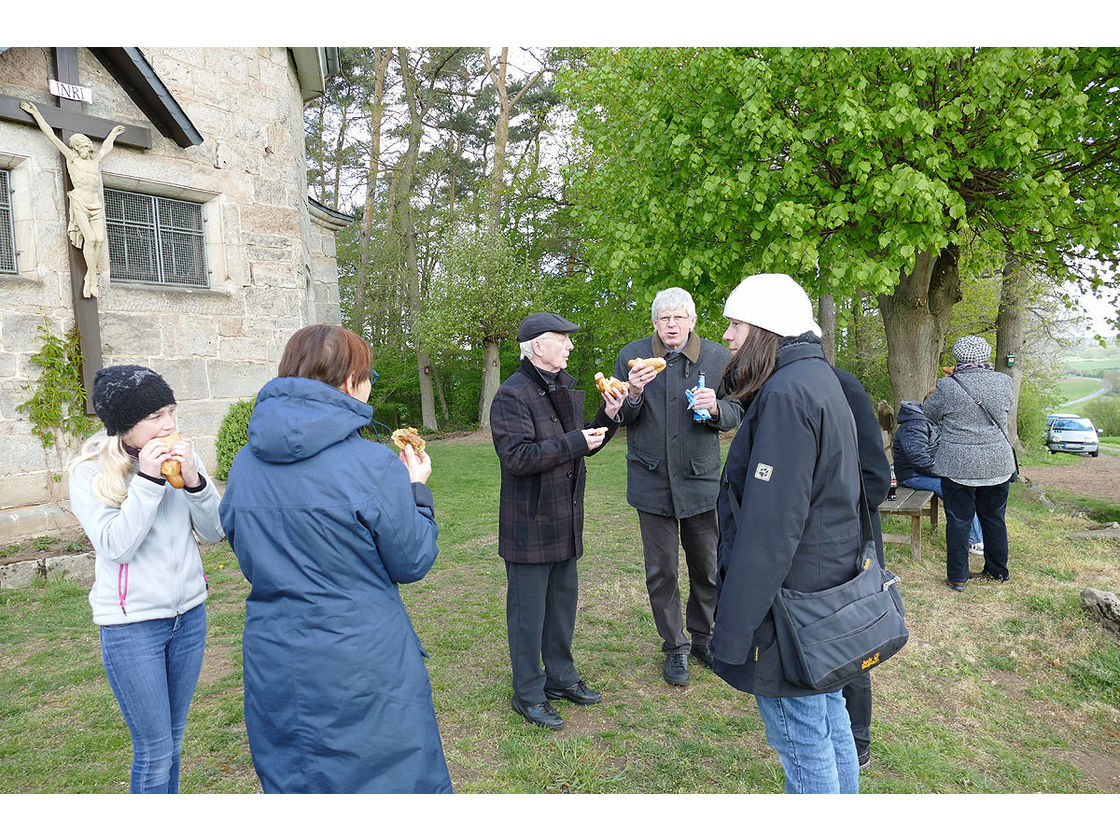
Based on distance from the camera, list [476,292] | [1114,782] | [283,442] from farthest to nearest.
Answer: [476,292] → [1114,782] → [283,442]

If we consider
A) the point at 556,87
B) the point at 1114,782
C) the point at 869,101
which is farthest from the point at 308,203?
the point at 1114,782

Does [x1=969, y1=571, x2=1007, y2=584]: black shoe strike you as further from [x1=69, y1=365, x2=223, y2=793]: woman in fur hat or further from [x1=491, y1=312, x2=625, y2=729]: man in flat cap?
[x1=69, y1=365, x2=223, y2=793]: woman in fur hat

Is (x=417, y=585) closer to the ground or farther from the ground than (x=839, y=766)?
closer to the ground

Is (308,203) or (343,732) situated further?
(308,203)

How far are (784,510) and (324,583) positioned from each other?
1.43 meters

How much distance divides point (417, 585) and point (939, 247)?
6.17 m

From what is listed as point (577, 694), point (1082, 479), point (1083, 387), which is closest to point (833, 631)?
point (577, 694)

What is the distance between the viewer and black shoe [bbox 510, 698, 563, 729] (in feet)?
12.3

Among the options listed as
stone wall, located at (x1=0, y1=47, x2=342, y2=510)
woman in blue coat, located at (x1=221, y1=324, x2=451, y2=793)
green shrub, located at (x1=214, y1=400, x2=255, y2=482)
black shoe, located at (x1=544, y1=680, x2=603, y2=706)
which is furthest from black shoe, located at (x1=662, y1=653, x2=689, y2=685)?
stone wall, located at (x1=0, y1=47, x2=342, y2=510)

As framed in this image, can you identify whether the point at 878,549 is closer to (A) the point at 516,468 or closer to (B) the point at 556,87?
(A) the point at 516,468

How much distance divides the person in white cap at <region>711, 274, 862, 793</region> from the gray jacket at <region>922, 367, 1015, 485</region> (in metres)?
3.97

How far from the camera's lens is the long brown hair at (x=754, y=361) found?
8.13ft

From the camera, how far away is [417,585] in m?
6.43

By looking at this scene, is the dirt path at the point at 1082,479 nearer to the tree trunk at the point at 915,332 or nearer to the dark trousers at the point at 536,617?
the tree trunk at the point at 915,332
